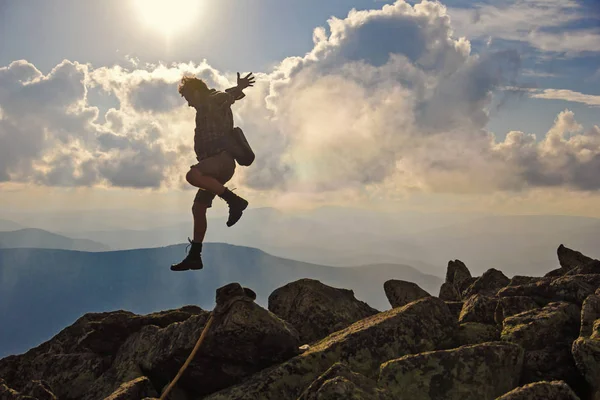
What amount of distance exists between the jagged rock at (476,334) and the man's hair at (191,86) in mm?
9230

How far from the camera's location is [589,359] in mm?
9234

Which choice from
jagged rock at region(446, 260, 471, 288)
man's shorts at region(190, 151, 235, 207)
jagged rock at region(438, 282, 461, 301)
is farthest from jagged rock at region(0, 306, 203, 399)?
jagged rock at region(446, 260, 471, 288)

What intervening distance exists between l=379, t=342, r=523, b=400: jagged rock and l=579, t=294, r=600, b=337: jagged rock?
247 centimetres

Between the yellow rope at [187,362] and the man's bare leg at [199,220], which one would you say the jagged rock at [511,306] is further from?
the man's bare leg at [199,220]

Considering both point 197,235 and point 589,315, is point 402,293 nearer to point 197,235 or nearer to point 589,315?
point 589,315

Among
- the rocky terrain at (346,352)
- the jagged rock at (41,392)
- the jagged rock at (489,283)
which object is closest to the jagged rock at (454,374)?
the rocky terrain at (346,352)

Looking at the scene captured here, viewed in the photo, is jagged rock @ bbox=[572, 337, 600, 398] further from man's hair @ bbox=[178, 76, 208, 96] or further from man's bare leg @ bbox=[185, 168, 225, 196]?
man's hair @ bbox=[178, 76, 208, 96]

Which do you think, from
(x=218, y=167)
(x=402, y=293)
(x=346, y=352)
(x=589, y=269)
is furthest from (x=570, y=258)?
(x=218, y=167)

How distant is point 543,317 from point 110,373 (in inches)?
440

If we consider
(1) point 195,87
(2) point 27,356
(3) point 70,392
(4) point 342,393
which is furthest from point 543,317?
(2) point 27,356

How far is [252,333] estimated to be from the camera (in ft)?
36.2

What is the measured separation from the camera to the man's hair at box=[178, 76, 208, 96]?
1389 cm

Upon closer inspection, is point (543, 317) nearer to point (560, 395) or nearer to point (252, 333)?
point (560, 395)

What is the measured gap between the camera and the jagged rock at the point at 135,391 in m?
10.8
